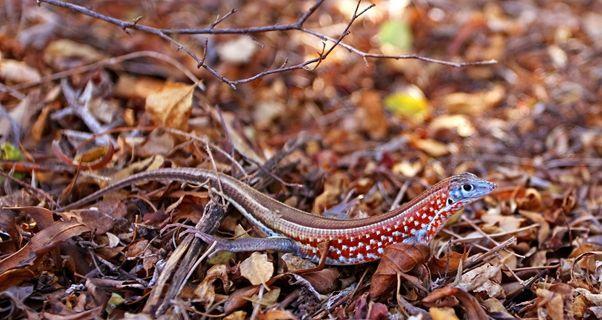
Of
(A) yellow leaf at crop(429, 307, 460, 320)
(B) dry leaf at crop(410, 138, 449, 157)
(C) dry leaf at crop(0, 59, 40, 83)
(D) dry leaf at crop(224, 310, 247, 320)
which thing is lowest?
(B) dry leaf at crop(410, 138, 449, 157)

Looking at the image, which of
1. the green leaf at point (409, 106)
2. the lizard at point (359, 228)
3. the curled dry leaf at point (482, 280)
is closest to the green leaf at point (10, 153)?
the lizard at point (359, 228)

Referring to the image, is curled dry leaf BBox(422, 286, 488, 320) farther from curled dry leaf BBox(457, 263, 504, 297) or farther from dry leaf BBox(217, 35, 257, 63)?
dry leaf BBox(217, 35, 257, 63)

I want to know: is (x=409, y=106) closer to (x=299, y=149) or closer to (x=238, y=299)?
(x=299, y=149)

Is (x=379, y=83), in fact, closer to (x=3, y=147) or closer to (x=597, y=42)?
(x=597, y=42)

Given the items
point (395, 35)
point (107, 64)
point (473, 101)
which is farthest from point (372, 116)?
point (107, 64)

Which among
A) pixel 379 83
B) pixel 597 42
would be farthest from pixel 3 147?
pixel 597 42

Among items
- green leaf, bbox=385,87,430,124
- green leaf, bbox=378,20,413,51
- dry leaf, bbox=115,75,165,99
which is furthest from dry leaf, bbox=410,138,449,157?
dry leaf, bbox=115,75,165,99

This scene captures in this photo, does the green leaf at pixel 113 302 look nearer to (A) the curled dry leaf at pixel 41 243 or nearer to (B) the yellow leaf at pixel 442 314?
(A) the curled dry leaf at pixel 41 243
